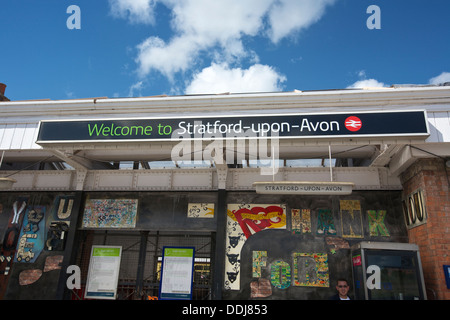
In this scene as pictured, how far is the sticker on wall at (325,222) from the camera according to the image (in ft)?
29.5

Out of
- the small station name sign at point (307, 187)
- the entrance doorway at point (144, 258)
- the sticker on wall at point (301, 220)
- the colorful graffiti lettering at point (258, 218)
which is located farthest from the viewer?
the entrance doorway at point (144, 258)

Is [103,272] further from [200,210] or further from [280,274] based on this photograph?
[280,274]

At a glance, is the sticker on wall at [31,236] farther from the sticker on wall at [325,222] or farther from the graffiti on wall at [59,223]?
the sticker on wall at [325,222]

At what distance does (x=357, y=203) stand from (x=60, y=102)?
8441 millimetres

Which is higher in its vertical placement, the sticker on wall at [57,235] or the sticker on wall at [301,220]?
the sticker on wall at [301,220]

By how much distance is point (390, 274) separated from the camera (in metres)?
7.30

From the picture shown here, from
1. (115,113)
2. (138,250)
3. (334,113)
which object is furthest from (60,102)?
(334,113)

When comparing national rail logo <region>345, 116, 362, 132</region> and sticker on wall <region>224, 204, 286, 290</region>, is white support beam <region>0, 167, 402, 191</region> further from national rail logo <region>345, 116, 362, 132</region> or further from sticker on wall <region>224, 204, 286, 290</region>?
national rail logo <region>345, 116, 362, 132</region>

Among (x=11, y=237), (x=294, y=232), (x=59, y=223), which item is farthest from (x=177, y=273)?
(x=11, y=237)

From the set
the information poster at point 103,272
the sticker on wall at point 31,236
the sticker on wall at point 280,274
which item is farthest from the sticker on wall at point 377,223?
the sticker on wall at point 31,236

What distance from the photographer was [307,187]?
22.5ft

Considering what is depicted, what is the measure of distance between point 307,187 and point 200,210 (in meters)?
3.75

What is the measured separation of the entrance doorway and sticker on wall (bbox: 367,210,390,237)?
4403 mm

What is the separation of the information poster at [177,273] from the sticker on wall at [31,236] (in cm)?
382
